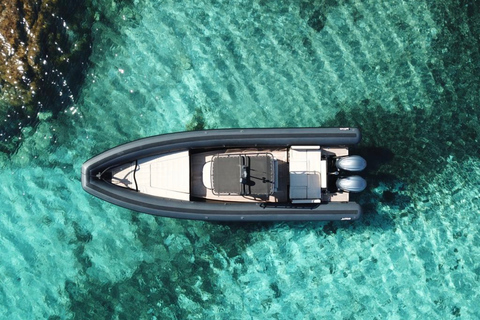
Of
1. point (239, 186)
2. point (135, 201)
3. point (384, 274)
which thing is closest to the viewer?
point (239, 186)

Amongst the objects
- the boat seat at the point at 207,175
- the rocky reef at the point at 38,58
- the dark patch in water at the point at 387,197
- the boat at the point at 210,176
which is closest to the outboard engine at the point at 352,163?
the boat at the point at 210,176

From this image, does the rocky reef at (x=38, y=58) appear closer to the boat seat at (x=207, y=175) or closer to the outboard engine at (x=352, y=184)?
the boat seat at (x=207, y=175)

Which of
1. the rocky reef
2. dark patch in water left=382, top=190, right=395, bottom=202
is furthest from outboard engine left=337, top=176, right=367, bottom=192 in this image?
the rocky reef

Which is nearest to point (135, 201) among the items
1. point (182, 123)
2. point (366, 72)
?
point (182, 123)

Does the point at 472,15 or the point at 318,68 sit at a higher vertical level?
the point at 472,15

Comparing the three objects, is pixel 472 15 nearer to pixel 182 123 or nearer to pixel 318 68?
pixel 318 68

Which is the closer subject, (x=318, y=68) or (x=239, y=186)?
(x=239, y=186)

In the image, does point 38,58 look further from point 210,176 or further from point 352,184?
point 352,184

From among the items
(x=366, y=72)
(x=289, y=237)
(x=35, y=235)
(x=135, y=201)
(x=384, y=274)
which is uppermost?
(x=366, y=72)
